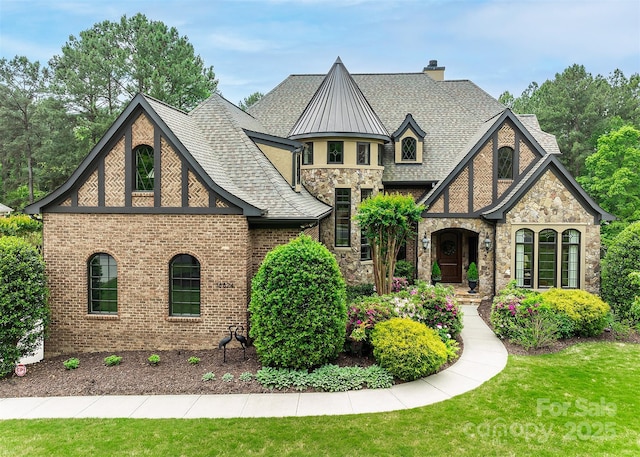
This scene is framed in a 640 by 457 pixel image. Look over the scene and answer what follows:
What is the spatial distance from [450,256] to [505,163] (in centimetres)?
486

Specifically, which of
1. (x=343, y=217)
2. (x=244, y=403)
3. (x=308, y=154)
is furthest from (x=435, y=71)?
(x=244, y=403)

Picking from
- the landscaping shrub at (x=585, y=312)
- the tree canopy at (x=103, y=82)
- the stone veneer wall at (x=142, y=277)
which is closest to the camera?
the stone veneer wall at (x=142, y=277)

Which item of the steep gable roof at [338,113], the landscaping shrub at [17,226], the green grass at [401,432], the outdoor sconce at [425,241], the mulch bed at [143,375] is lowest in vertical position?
the green grass at [401,432]

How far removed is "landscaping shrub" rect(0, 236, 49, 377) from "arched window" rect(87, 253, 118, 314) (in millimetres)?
1232

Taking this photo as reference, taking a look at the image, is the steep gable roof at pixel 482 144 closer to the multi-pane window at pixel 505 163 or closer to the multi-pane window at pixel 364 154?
the multi-pane window at pixel 505 163

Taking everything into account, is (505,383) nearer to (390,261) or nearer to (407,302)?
(407,302)

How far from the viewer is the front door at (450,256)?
20406mm

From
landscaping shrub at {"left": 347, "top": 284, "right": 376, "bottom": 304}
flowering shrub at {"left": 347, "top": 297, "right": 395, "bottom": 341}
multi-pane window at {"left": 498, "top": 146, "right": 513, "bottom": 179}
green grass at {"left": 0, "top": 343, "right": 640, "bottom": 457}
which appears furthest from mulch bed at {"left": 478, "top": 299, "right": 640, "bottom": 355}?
multi-pane window at {"left": 498, "top": 146, "right": 513, "bottom": 179}

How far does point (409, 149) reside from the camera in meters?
20.5

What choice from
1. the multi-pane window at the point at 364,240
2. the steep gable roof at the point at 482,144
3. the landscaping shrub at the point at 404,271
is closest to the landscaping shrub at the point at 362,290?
the multi-pane window at the point at 364,240

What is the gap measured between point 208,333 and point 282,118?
12902 millimetres

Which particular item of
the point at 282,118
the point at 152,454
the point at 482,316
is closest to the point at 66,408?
the point at 152,454

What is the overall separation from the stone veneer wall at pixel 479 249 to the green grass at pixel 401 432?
27.3 ft

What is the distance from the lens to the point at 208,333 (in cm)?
1180
